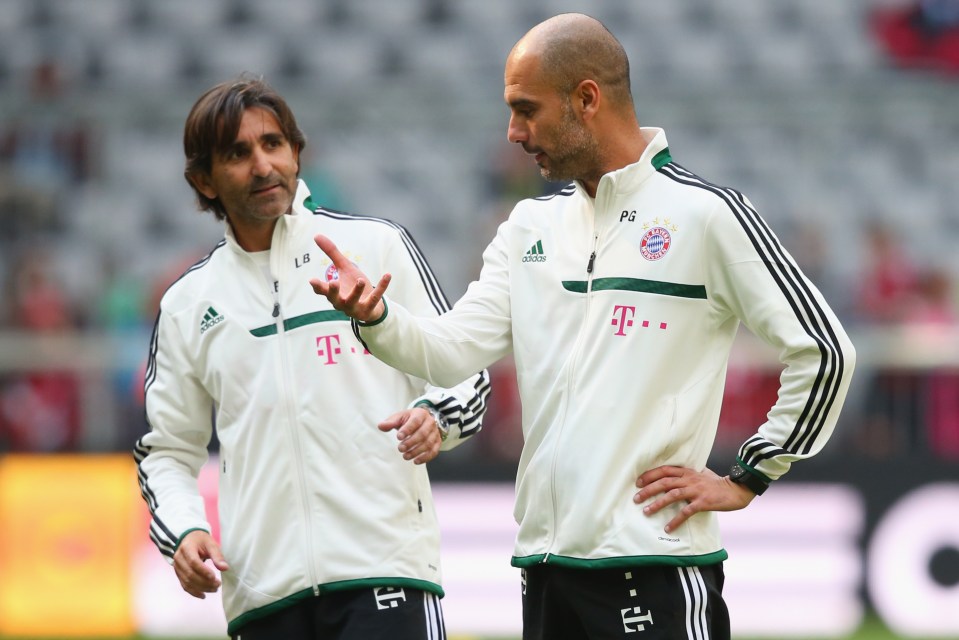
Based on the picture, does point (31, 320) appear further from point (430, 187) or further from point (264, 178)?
point (264, 178)

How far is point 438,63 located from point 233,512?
10.6 m

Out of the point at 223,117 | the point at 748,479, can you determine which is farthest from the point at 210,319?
the point at 748,479

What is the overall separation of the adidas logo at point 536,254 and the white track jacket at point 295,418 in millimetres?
387

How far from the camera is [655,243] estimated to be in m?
4.04

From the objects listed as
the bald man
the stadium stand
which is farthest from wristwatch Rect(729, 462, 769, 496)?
the stadium stand

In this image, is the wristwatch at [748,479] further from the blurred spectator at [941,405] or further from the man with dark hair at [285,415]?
the blurred spectator at [941,405]

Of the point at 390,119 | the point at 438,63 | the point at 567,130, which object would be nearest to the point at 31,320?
the point at 390,119

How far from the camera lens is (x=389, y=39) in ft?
49.0

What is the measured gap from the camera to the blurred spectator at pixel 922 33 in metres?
14.0

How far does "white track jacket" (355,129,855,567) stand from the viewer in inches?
155

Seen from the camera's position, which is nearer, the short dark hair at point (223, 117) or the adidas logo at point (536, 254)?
the adidas logo at point (536, 254)

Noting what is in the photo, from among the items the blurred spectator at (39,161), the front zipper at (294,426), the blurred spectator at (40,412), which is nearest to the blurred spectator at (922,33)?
the blurred spectator at (39,161)

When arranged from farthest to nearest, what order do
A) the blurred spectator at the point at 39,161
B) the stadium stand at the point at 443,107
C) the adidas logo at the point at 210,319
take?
1. the stadium stand at the point at 443,107
2. the blurred spectator at the point at 39,161
3. the adidas logo at the point at 210,319

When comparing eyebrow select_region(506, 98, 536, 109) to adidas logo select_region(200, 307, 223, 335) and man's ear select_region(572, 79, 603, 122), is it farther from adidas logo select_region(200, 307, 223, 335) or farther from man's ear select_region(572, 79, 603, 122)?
adidas logo select_region(200, 307, 223, 335)
